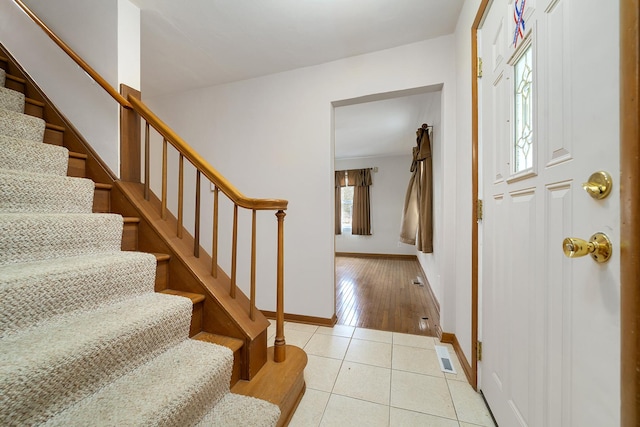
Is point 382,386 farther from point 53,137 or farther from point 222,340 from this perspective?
point 53,137

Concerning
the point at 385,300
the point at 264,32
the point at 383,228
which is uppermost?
the point at 264,32

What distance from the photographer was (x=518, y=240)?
0.93 metres

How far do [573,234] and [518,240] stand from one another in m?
0.31

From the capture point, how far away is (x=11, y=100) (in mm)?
1463

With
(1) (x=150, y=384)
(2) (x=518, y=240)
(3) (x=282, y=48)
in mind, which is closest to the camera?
(1) (x=150, y=384)

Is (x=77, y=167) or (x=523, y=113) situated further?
(x=77, y=167)

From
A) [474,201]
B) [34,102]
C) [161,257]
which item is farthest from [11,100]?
[474,201]

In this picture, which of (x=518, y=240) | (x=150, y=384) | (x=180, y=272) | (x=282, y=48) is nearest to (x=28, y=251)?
(x=180, y=272)

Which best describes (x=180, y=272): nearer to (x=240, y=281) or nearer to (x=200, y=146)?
(x=240, y=281)

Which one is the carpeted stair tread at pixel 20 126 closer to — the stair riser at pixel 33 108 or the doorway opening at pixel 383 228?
→ the stair riser at pixel 33 108

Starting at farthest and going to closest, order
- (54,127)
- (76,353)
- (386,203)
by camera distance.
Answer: (386,203) → (54,127) → (76,353)

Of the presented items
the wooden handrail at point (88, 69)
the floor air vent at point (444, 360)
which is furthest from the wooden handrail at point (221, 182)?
the floor air vent at point (444, 360)

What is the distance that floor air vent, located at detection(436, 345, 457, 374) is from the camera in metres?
1.54

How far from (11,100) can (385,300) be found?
3590 millimetres
